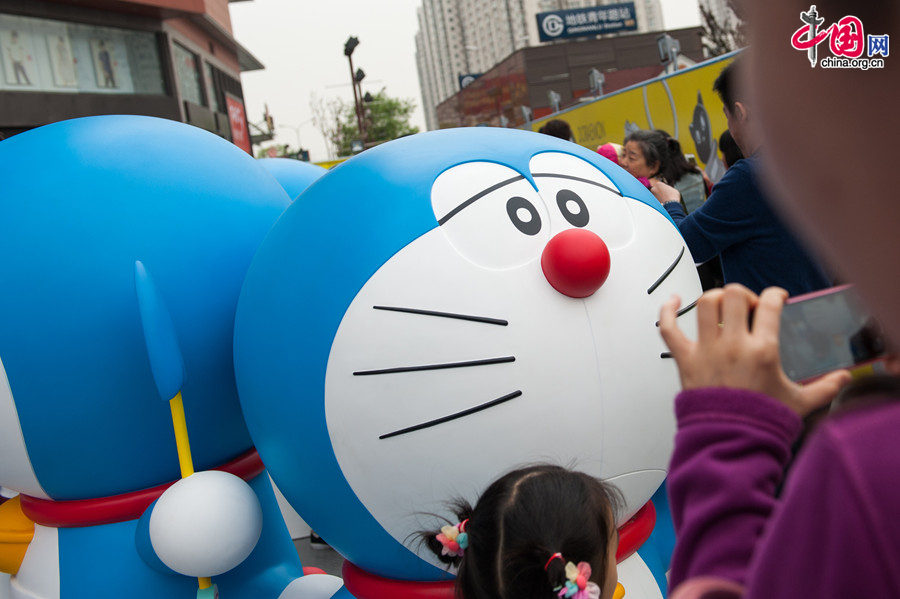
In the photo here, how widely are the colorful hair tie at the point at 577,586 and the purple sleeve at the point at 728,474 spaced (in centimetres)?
77

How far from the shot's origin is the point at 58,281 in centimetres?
226

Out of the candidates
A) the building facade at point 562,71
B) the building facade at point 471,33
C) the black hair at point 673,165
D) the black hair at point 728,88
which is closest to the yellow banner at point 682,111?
the black hair at point 673,165

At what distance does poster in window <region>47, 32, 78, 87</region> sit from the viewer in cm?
1609

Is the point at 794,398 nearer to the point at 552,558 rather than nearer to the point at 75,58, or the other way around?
the point at 552,558

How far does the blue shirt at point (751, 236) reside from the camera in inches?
99.6

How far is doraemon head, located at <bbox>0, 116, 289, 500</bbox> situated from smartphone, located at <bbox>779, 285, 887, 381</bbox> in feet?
6.30

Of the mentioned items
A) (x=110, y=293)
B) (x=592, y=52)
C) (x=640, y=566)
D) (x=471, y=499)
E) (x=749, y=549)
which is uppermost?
(x=592, y=52)

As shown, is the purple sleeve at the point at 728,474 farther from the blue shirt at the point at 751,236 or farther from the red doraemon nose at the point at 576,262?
the blue shirt at the point at 751,236

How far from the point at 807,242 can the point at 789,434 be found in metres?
0.20

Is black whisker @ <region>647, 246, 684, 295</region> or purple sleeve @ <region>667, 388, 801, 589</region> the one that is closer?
purple sleeve @ <region>667, 388, 801, 589</region>

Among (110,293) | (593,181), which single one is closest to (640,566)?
(593,181)

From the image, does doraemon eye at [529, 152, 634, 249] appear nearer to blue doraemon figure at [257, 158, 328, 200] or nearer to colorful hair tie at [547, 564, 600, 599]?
colorful hair tie at [547, 564, 600, 599]

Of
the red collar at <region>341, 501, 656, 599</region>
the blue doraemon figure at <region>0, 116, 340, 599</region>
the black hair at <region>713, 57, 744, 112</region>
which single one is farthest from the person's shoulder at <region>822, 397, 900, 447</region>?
the black hair at <region>713, 57, 744, 112</region>

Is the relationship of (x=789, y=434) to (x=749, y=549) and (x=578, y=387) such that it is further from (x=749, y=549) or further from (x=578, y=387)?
(x=578, y=387)
